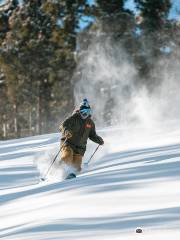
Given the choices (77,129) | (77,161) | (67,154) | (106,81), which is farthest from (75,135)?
(106,81)

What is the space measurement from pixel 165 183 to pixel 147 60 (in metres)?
29.5

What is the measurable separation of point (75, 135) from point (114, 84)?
26074mm

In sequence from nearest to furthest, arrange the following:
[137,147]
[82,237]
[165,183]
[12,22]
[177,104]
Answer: [82,237]
[165,183]
[137,147]
[177,104]
[12,22]

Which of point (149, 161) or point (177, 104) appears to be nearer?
point (149, 161)

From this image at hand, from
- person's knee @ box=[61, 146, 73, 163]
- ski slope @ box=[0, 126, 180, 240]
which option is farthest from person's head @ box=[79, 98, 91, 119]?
ski slope @ box=[0, 126, 180, 240]

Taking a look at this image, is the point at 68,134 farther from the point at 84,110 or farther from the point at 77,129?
the point at 84,110

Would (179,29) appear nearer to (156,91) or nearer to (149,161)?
(156,91)

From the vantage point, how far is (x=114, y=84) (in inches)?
1476

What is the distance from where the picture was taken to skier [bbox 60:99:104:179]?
11.5m

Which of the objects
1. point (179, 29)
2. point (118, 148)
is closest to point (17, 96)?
point (179, 29)

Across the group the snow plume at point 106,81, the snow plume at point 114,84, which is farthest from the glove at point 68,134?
the snow plume at point 106,81

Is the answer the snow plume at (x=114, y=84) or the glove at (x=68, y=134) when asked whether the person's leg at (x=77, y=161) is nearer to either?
the glove at (x=68, y=134)

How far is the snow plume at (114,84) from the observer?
35.7 metres

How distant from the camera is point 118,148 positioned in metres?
15.7
